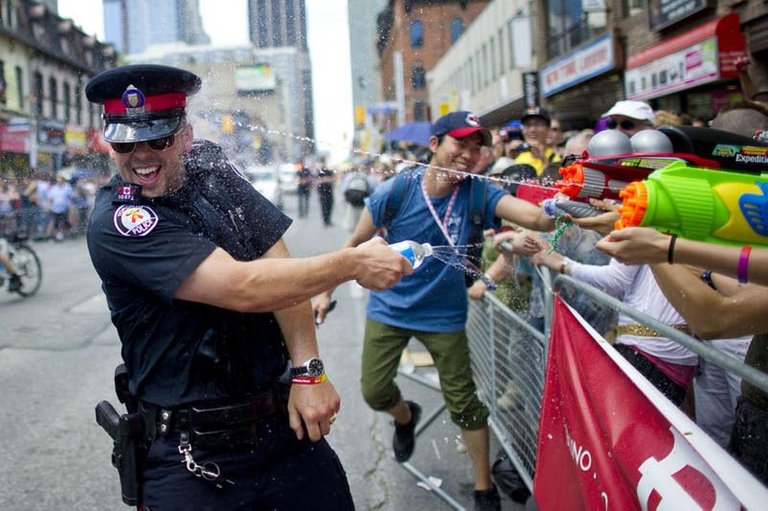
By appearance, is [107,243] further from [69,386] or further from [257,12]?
[69,386]

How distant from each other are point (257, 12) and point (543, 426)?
2.00 m

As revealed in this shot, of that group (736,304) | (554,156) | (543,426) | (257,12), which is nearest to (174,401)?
(543,426)

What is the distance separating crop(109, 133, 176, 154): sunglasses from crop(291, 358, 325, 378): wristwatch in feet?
2.41

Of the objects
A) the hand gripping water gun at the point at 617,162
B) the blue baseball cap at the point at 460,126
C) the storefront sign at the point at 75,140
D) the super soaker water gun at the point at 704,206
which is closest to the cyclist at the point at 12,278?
the storefront sign at the point at 75,140

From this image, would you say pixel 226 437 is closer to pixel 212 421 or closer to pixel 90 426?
pixel 212 421

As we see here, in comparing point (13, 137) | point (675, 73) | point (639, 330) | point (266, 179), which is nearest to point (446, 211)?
point (266, 179)

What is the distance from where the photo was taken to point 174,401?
2127mm

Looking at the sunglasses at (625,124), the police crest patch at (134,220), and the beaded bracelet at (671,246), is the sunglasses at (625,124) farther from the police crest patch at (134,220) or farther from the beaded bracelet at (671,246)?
the police crest patch at (134,220)

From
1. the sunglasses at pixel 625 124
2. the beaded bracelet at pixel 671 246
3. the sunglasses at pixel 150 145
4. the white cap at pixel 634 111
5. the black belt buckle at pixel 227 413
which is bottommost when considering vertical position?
the black belt buckle at pixel 227 413

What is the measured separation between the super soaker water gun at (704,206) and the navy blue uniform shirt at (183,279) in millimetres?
1099

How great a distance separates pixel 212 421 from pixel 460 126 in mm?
1909

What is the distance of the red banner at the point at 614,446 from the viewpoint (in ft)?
5.15

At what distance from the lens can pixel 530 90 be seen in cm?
1302

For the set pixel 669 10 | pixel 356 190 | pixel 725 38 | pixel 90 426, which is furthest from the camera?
pixel 669 10
